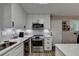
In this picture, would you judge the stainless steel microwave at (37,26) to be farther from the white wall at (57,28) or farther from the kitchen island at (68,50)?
the kitchen island at (68,50)

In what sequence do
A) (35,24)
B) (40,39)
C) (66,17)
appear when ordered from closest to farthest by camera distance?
(40,39) < (35,24) < (66,17)

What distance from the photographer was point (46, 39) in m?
6.06

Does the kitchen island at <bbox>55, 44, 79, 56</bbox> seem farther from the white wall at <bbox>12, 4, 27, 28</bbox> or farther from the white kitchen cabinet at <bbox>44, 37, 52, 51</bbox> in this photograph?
the white kitchen cabinet at <bbox>44, 37, 52, 51</bbox>

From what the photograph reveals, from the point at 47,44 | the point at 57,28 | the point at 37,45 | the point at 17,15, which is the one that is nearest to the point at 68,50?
the point at 17,15

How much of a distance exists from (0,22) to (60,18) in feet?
16.4

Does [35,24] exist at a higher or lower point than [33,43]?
higher

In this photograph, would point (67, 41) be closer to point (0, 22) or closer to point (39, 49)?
point (39, 49)

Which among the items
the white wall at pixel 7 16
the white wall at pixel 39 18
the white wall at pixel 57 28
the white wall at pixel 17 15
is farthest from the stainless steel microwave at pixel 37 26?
the white wall at pixel 7 16

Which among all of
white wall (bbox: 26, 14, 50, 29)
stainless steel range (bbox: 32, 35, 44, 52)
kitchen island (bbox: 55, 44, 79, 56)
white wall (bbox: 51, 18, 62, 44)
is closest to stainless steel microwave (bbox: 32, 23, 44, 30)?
white wall (bbox: 26, 14, 50, 29)

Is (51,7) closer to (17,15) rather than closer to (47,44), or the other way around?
(17,15)

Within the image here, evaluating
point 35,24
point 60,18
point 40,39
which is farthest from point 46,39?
point 60,18

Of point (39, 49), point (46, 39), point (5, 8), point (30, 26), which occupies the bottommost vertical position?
point (39, 49)

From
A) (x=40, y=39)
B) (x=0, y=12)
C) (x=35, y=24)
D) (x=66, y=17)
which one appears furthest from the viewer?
(x=66, y=17)

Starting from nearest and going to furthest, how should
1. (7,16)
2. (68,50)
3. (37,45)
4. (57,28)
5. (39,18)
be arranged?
1. (68,50)
2. (7,16)
3. (37,45)
4. (39,18)
5. (57,28)
